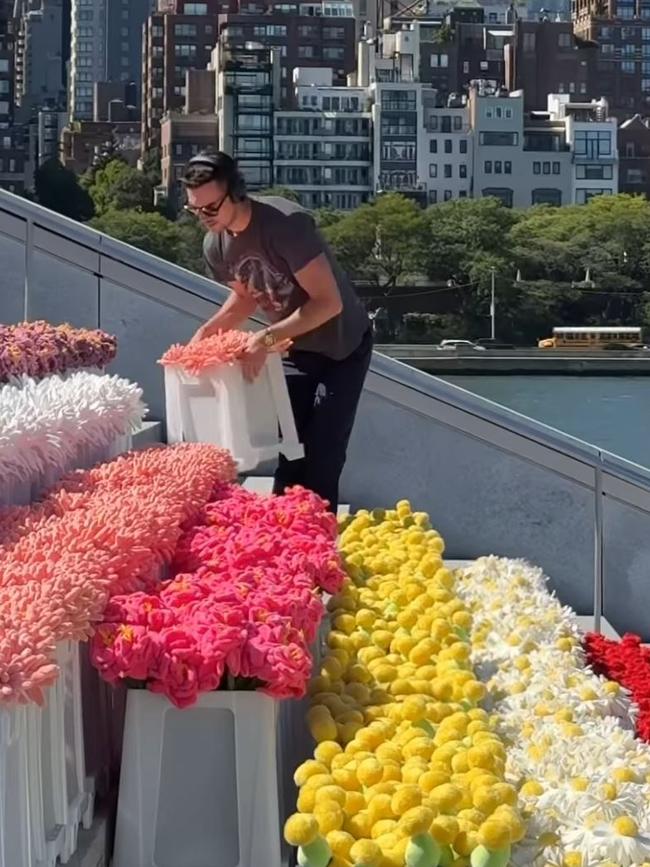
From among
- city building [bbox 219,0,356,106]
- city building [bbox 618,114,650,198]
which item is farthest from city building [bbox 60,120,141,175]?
city building [bbox 618,114,650,198]

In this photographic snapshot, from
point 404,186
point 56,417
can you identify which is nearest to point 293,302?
point 56,417

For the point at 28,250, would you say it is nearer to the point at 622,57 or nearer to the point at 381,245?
the point at 381,245

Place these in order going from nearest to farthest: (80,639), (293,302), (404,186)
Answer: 1. (80,639)
2. (293,302)
3. (404,186)

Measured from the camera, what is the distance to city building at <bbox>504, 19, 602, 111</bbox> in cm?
11512

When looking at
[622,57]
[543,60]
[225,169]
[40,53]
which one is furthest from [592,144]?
[225,169]

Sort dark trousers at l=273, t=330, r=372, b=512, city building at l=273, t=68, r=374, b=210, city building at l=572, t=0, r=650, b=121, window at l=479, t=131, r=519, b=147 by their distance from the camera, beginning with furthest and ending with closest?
city building at l=572, t=0, r=650, b=121
window at l=479, t=131, r=519, b=147
city building at l=273, t=68, r=374, b=210
dark trousers at l=273, t=330, r=372, b=512

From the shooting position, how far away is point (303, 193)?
331 feet

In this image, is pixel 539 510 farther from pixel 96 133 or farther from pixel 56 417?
pixel 96 133

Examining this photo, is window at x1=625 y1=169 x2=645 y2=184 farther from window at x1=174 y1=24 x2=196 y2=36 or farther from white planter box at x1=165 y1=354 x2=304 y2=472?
white planter box at x1=165 y1=354 x2=304 y2=472

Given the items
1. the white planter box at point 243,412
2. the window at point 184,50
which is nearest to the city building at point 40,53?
the window at point 184,50

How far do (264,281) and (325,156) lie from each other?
9837 cm

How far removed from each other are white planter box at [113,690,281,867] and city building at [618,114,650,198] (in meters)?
105

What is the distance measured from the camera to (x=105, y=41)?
186 m

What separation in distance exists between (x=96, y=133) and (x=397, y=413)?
119 m
